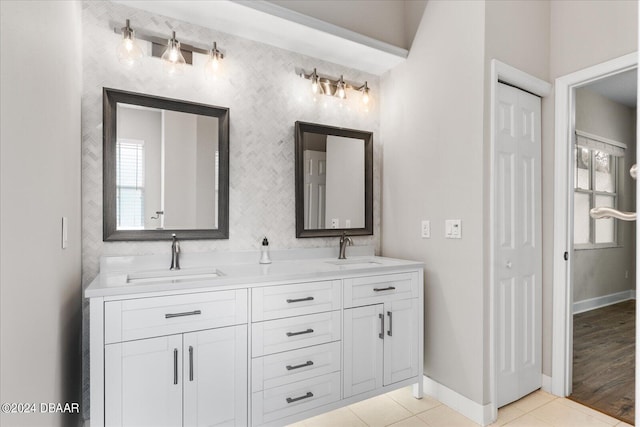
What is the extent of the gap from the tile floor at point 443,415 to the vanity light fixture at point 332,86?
2267 mm

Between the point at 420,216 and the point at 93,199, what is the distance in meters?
2.13

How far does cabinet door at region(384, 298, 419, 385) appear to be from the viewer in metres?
2.22

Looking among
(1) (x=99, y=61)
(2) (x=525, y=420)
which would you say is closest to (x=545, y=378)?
(2) (x=525, y=420)

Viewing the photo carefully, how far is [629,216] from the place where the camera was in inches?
28.1

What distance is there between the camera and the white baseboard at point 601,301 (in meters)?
4.39

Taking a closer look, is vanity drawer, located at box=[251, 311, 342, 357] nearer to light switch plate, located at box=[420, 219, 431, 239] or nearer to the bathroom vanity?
the bathroom vanity

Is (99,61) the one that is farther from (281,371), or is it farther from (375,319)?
(375,319)

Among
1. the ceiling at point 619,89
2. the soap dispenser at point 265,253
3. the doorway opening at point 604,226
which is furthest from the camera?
the ceiling at point 619,89

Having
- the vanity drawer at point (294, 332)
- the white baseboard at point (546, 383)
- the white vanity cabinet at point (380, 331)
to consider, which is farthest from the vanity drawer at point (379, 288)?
the white baseboard at point (546, 383)

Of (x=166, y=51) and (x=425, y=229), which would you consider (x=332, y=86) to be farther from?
(x=425, y=229)

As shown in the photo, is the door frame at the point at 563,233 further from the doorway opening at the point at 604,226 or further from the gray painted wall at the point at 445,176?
the doorway opening at the point at 604,226

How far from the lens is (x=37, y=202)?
1090mm

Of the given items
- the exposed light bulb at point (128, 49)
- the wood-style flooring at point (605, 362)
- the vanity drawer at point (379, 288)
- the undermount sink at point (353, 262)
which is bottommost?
the wood-style flooring at point (605, 362)

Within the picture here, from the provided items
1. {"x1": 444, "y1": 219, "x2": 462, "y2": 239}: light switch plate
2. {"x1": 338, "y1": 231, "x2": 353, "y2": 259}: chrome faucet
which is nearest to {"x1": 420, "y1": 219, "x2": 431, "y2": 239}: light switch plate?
{"x1": 444, "y1": 219, "x2": 462, "y2": 239}: light switch plate
